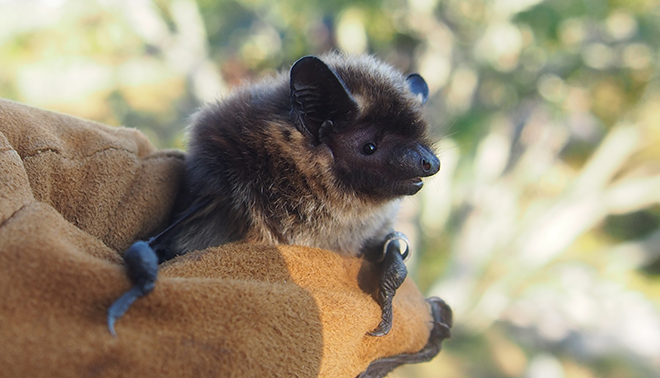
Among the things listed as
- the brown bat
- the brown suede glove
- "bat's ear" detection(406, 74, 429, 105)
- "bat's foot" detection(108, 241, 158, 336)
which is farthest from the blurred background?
"bat's foot" detection(108, 241, 158, 336)

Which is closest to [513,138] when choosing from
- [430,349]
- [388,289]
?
[430,349]

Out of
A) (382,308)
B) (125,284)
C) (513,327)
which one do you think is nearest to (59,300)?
(125,284)

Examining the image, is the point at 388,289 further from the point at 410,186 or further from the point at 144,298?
the point at 144,298

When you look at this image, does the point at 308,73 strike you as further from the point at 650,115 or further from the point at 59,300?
the point at 650,115

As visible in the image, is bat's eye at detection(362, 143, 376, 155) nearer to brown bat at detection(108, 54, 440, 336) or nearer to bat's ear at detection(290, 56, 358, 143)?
brown bat at detection(108, 54, 440, 336)

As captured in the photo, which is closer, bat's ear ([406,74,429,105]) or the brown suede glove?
the brown suede glove

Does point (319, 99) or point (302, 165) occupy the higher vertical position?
point (319, 99)
